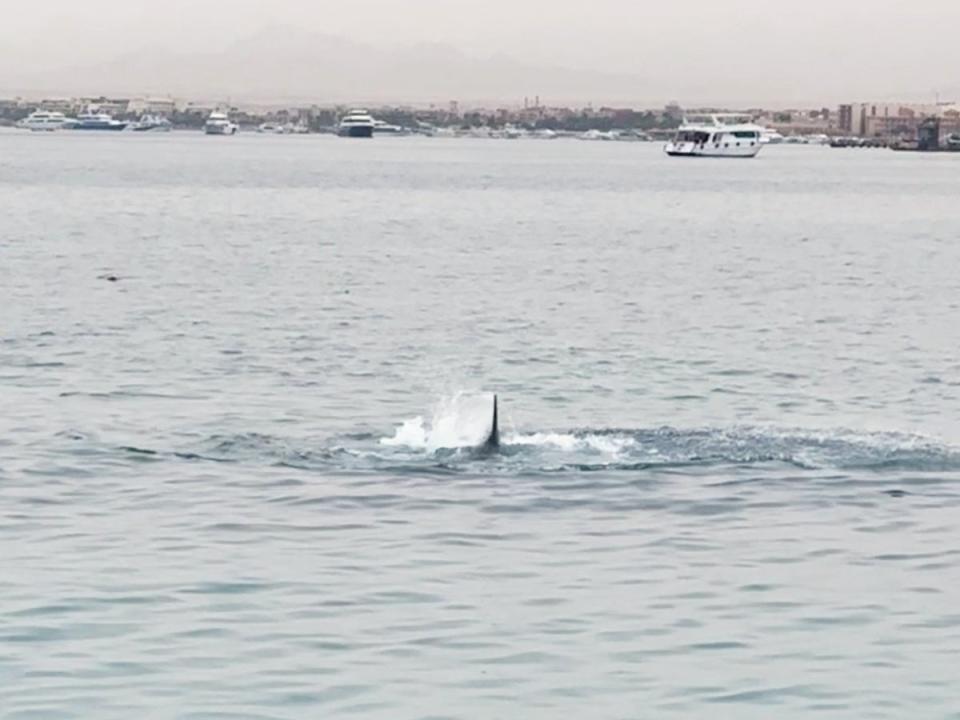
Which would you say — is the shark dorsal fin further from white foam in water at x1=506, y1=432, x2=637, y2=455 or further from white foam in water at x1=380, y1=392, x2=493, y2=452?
white foam in water at x1=506, y1=432, x2=637, y2=455

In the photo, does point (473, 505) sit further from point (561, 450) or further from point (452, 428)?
point (452, 428)

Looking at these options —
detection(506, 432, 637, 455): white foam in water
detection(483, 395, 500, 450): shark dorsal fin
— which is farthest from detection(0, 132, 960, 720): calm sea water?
detection(483, 395, 500, 450): shark dorsal fin

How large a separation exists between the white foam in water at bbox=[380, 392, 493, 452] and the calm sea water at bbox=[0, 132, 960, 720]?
83 millimetres

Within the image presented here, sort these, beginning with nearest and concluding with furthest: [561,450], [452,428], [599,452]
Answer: [599,452], [561,450], [452,428]

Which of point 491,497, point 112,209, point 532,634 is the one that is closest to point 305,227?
point 112,209

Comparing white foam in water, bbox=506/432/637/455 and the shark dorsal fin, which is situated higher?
the shark dorsal fin

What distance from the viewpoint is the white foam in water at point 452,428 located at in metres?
27.9

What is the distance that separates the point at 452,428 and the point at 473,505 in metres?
5.06

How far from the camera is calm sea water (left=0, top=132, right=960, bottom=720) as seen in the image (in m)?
17.2

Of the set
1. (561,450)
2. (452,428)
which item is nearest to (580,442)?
(561,450)

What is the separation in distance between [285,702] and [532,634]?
262cm

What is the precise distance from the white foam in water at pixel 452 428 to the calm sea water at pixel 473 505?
0.08 metres

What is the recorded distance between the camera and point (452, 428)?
28.7m

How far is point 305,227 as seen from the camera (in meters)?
93.9
